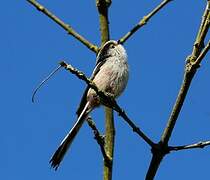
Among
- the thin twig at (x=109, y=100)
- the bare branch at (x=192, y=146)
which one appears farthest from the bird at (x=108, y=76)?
the bare branch at (x=192, y=146)

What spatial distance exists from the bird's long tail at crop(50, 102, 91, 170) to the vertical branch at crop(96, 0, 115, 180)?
0.39 metres

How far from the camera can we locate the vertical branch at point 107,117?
8.76 feet

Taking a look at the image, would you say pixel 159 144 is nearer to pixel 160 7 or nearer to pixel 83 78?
pixel 83 78

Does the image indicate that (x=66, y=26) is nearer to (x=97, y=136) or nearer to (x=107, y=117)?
(x=107, y=117)

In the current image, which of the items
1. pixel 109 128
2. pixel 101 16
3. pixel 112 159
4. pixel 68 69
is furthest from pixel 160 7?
pixel 68 69

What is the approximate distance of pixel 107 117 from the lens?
3.21 meters

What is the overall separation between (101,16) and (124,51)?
1.42 metres

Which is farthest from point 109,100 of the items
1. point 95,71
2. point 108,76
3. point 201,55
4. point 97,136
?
point 95,71

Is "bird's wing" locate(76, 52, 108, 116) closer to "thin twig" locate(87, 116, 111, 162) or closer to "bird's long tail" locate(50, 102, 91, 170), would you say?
"bird's long tail" locate(50, 102, 91, 170)

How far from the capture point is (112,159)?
2.75m

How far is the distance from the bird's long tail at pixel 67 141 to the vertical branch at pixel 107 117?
0.39 meters

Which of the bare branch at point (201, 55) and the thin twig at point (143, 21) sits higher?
the thin twig at point (143, 21)

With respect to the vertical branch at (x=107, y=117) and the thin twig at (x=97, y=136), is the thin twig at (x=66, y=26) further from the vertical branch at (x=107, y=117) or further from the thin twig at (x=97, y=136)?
the thin twig at (x=97, y=136)

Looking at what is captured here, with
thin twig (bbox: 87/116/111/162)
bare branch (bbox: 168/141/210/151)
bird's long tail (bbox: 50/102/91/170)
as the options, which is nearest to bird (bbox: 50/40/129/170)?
bird's long tail (bbox: 50/102/91/170)
